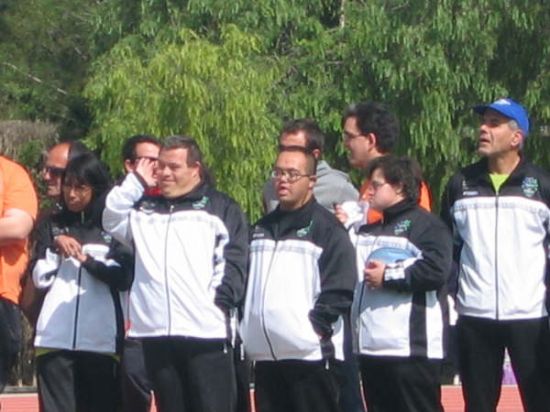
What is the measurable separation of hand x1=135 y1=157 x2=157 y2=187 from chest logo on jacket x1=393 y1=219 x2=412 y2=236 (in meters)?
1.39

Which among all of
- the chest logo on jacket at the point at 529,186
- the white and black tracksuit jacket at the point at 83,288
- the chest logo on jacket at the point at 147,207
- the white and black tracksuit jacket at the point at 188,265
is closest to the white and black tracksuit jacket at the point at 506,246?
the chest logo on jacket at the point at 529,186

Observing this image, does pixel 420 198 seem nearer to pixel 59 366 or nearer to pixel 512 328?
pixel 512 328

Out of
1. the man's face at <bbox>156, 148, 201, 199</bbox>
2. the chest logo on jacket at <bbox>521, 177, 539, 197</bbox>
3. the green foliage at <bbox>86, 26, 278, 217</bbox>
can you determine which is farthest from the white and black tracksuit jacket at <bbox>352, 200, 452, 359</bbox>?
the green foliage at <bbox>86, 26, 278, 217</bbox>

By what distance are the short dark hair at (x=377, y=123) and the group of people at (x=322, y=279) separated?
1.09 ft

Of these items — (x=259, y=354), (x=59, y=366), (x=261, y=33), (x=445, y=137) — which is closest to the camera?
(x=259, y=354)

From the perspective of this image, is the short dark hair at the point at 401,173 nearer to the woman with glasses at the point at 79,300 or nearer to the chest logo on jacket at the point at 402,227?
the chest logo on jacket at the point at 402,227

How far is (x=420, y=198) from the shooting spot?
8.88 metres

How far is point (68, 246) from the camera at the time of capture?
897 centimetres

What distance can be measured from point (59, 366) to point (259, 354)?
4.26ft

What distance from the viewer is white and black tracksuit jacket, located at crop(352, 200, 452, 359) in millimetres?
8336

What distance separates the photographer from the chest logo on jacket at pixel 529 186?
8.62m

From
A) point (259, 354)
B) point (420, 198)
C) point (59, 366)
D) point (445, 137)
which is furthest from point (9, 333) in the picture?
point (445, 137)

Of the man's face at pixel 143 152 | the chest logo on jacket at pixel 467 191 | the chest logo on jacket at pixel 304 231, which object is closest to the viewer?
the chest logo on jacket at pixel 304 231

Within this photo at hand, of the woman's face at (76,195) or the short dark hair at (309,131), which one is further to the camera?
the woman's face at (76,195)
